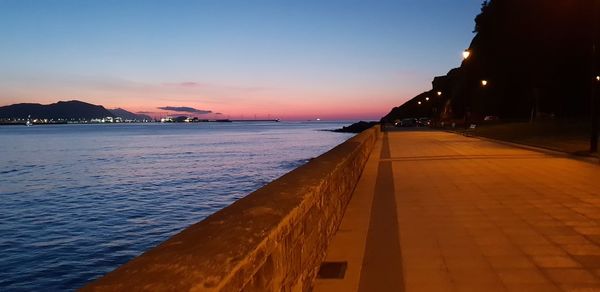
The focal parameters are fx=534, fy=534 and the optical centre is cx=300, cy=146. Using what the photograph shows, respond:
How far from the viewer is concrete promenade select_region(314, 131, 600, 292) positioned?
5426mm

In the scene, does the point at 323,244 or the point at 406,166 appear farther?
the point at 406,166

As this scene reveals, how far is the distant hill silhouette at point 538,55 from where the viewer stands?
39375 mm

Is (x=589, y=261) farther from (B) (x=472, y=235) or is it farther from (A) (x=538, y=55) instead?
(A) (x=538, y=55)

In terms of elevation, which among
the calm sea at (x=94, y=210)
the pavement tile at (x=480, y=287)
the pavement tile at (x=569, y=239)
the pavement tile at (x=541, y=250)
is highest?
the pavement tile at (x=569, y=239)

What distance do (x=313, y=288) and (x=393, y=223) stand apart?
10.7ft

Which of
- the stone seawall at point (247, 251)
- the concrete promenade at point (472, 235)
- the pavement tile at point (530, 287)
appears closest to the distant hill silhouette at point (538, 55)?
the concrete promenade at point (472, 235)

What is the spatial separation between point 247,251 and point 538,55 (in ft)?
151

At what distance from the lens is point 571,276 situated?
5.38 meters

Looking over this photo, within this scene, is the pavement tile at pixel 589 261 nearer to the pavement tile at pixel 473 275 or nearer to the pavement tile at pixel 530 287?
the pavement tile at pixel 530 287

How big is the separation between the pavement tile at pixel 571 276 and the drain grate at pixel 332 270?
83.2 inches

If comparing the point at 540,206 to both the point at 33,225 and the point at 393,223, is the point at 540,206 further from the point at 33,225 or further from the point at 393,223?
the point at 33,225

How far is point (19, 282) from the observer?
1156cm

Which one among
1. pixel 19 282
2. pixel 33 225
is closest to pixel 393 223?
pixel 19 282

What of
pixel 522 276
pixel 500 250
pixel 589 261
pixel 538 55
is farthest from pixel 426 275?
pixel 538 55
